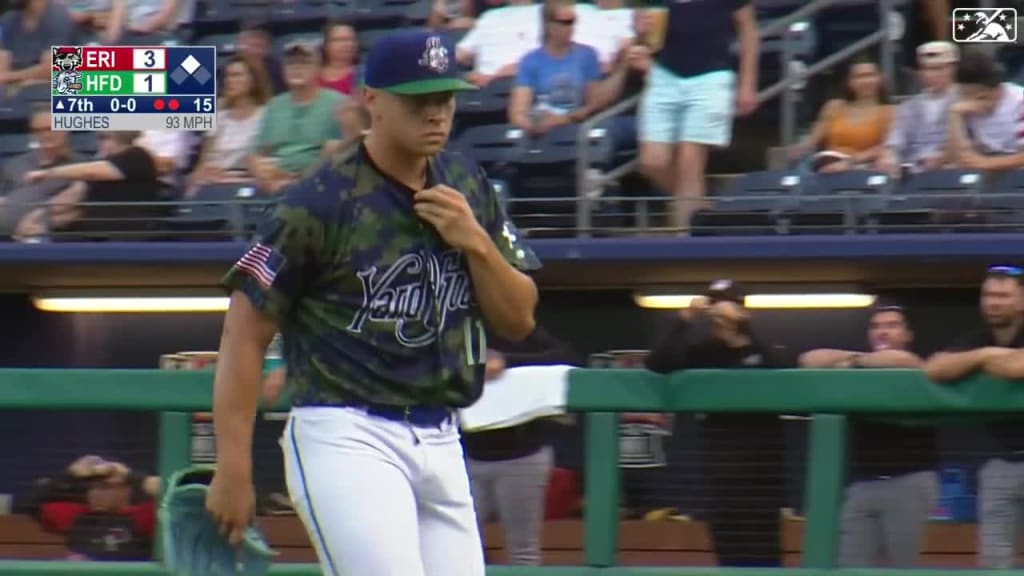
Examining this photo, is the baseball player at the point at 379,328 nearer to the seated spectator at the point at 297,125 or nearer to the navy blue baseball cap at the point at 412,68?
the navy blue baseball cap at the point at 412,68

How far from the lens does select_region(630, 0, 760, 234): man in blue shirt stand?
8.39 m

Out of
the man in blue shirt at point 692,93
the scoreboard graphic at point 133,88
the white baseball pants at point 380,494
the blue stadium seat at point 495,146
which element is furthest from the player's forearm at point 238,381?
the scoreboard graphic at point 133,88

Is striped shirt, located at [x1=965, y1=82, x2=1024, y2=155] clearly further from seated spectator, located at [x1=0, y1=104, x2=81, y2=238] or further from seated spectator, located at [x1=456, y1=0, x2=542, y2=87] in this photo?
seated spectator, located at [x1=0, y1=104, x2=81, y2=238]

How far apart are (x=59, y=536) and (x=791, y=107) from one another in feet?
14.8

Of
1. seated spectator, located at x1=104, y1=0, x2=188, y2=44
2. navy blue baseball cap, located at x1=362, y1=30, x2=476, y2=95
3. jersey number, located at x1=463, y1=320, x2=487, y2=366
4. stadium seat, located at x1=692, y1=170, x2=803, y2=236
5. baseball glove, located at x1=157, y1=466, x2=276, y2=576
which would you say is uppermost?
seated spectator, located at x1=104, y1=0, x2=188, y2=44

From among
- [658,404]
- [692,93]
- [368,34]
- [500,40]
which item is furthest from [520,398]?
[368,34]

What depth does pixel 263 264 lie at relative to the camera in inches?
134

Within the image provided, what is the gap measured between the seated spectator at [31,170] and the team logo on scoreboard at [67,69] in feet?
0.64

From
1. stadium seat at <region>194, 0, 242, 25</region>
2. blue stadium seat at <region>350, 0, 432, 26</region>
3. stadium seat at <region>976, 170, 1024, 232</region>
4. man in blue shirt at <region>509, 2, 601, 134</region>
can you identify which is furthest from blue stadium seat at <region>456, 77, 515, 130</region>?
stadium seat at <region>976, 170, 1024, 232</region>

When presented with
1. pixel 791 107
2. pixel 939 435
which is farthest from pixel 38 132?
pixel 939 435

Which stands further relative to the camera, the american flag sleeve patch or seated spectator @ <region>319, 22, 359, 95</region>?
seated spectator @ <region>319, 22, 359, 95</region>

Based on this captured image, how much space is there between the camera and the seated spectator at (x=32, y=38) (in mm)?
10195

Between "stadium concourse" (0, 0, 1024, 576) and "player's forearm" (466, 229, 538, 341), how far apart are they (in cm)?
205

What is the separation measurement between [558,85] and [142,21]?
8.52 feet
